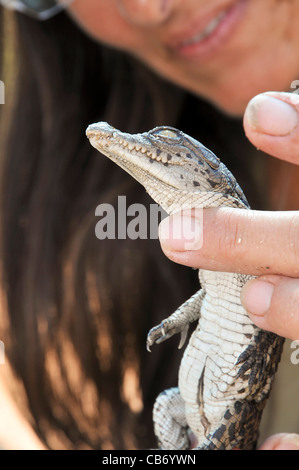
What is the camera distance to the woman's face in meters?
1.05

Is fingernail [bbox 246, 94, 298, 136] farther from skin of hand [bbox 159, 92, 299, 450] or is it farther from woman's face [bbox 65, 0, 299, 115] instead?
woman's face [bbox 65, 0, 299, 115]

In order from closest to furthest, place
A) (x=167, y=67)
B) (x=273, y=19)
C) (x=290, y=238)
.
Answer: (x=290, y=238)
(x=273, y=19)
(x=167, y=67)

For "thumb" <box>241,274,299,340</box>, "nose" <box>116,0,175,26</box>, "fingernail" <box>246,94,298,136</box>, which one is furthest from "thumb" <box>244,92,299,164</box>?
"nose" <box>116,0,175,26</box>

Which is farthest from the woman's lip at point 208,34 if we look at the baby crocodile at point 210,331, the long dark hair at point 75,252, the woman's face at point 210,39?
the baby crocodile at point 210,331

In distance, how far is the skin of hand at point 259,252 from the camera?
1.53 feet

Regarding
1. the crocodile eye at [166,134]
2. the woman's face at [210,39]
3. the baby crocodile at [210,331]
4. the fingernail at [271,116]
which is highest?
the woman's face at [210,39]

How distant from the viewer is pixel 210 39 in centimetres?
111

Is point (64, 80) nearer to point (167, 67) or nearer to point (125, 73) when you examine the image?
point (125, 73)

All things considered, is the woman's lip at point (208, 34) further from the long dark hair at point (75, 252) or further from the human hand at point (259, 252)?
the human hand at point (259, 252)

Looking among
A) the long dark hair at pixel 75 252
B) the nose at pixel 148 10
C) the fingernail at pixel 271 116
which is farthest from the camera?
the long dark hair at pixel 75 252

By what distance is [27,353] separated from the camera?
120 cm

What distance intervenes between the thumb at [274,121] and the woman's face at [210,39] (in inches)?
25.4
